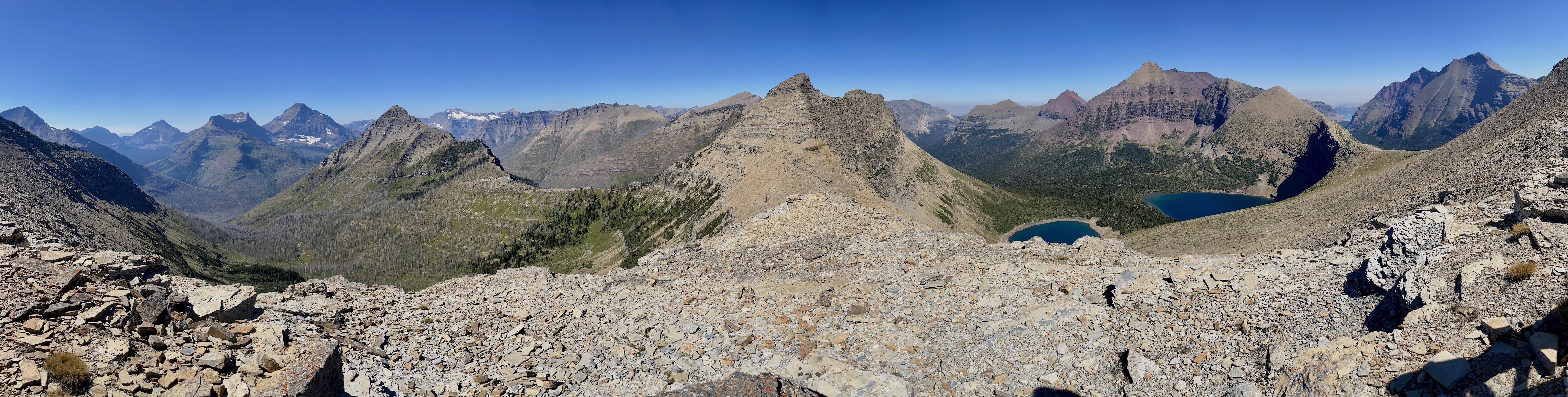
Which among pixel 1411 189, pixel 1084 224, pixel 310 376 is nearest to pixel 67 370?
pixel 310 376

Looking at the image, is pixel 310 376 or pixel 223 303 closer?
pixel 310 376

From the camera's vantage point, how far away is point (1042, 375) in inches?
723

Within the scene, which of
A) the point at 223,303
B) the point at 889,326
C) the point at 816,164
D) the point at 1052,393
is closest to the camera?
the point at 223,303

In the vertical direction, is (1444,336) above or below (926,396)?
above

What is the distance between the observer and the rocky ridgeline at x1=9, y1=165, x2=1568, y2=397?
42.9 feet

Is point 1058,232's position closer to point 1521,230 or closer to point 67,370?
point 1521,230

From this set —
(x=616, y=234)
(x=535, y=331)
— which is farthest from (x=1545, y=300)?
(x=616, y=234)

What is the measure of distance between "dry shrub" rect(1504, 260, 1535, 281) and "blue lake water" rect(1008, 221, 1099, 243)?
150511 millimetres

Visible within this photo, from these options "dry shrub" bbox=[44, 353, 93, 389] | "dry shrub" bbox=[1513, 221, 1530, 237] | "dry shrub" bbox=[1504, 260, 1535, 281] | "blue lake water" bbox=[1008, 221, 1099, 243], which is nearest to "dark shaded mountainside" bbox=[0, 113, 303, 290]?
"dry shrub" bbox=[44, 353, 93, 389]

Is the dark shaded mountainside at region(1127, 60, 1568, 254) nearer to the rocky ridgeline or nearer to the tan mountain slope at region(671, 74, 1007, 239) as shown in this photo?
the rocky ridgeline

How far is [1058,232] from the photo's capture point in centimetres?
17538

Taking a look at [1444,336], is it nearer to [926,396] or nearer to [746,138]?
[926,396]

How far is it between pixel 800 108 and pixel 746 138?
771 inches

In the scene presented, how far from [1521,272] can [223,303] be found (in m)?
38.5
